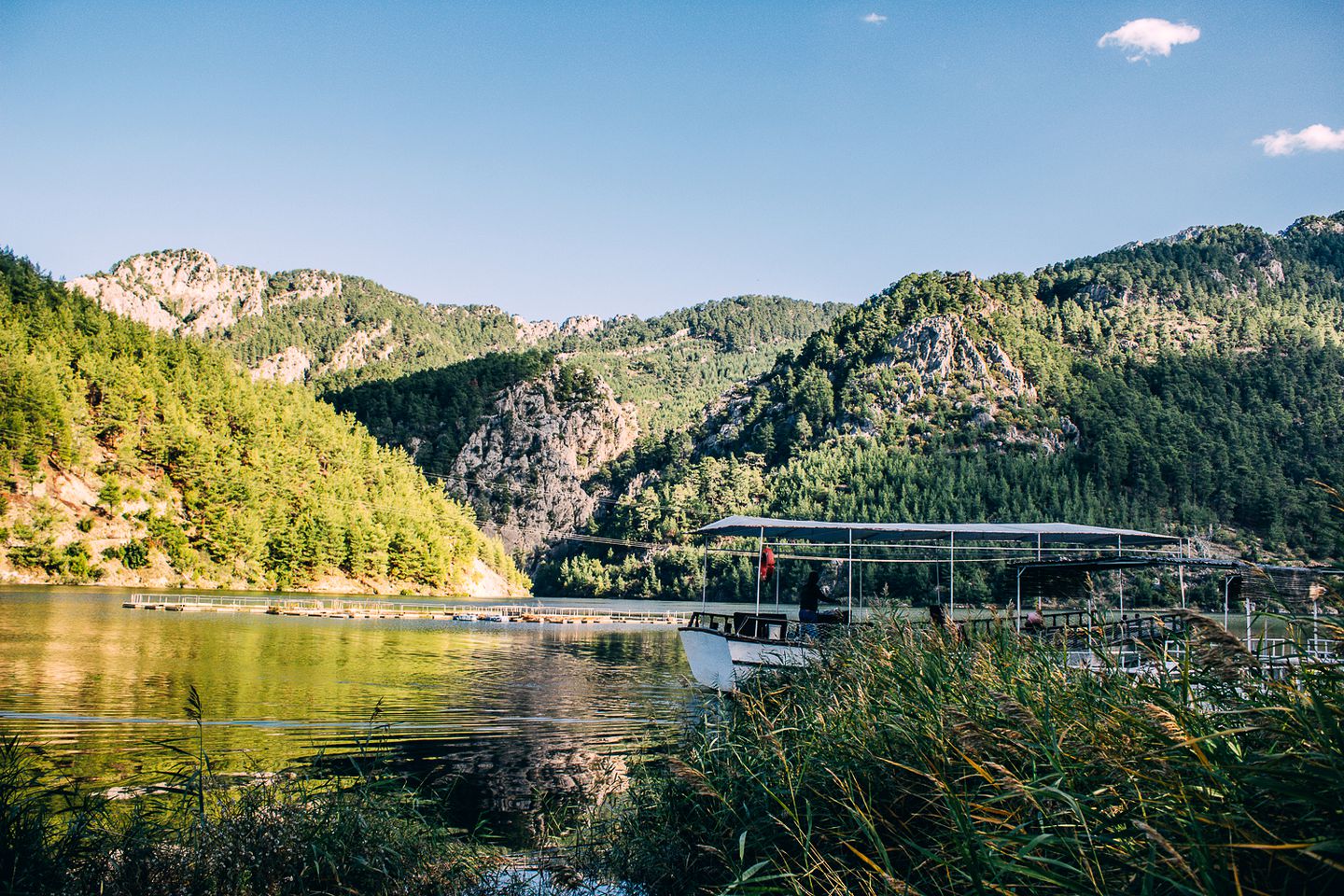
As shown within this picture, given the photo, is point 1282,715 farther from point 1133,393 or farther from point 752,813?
point 1133,393

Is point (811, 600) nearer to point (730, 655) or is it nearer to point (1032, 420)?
point (730, 655)

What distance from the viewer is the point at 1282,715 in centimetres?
368

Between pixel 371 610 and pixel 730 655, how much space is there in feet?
171

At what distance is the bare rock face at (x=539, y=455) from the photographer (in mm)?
162875

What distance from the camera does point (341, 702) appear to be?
63.1 ft

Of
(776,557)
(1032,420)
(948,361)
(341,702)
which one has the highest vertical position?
(948,361)

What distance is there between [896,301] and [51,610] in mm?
146698

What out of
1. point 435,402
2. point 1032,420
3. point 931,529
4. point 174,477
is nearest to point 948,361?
point 1032,420

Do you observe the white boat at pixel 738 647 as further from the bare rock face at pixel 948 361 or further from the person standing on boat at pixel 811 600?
the bare rock face at pixel 948 361

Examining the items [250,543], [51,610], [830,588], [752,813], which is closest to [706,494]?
[830,588]

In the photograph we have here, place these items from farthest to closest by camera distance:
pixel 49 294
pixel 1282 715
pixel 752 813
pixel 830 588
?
pixel 830 588
pixel 49 294
pixel 752 813
pixel 1282 715

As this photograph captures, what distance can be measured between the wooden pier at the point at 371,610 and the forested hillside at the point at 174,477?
12.1 meters

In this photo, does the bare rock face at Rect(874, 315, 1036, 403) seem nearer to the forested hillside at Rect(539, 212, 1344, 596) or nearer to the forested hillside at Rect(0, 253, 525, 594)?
the forested hillside at Rect(539, 212, 1344, 596)

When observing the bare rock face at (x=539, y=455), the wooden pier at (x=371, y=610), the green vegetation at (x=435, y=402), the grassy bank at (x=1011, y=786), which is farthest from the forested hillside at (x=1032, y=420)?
the grassy bank at (x=1011, y=786)
